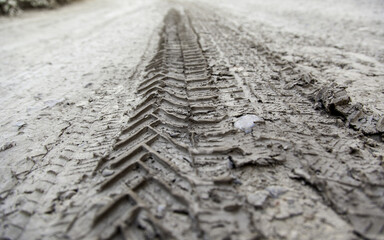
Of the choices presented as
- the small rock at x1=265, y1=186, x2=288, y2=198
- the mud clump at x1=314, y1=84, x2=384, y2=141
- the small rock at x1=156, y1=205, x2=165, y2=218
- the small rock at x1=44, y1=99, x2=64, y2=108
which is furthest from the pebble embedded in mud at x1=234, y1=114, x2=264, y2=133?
the small rock at x1=44, y1=99, x2=64, y2=108

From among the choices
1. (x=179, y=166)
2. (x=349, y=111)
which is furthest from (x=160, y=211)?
(x=349, y=111)

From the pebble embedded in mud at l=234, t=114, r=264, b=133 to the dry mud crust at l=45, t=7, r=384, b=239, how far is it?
0.20 ft

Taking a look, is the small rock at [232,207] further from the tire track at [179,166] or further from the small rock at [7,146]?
the small rock at [7,146]

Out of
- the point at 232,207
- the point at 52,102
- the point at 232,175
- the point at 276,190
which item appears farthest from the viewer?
the point at 52,102

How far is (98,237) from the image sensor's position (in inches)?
46.8

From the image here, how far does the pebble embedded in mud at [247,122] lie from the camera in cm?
189

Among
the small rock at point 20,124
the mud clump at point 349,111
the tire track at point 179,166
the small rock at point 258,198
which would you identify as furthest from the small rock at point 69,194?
the mud clump at point 349,111

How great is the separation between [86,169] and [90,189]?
0.77ft

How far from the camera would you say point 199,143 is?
5.89ft

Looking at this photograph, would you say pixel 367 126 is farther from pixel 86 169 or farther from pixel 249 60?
pixel 86 169

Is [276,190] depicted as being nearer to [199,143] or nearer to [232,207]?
[232,207]

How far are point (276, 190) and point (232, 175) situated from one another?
29 cm

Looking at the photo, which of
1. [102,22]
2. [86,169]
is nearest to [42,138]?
[86,169]

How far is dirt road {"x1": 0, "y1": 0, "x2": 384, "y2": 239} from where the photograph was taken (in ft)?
4.12
